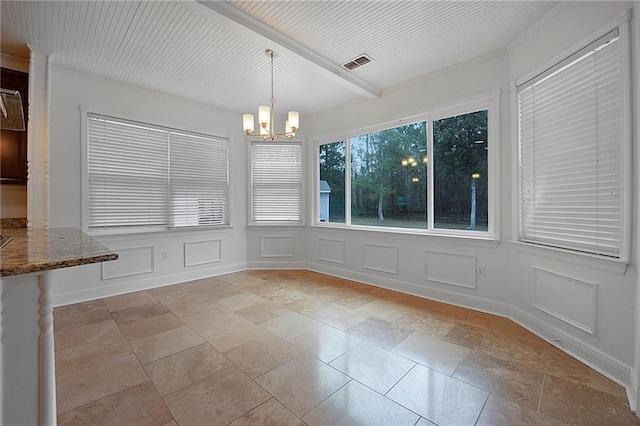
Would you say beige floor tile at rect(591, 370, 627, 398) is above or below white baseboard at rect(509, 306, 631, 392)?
below

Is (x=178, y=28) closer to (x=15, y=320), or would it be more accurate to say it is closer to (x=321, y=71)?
(x=321, y=71)

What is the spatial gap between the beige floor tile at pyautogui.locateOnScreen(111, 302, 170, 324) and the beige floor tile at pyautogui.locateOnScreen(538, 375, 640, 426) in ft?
11.6

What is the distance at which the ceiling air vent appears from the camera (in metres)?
3.26

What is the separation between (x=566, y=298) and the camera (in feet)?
7.96

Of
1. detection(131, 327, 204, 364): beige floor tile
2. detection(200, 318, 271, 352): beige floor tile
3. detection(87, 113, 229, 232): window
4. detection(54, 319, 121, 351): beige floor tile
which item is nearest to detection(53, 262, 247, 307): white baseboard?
detection(87, 113, 229, 232): window

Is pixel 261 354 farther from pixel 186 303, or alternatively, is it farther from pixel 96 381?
pixel 186 303

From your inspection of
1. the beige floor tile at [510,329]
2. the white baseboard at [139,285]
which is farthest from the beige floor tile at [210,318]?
the beige floor tile at [510,329]

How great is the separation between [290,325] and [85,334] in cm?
193

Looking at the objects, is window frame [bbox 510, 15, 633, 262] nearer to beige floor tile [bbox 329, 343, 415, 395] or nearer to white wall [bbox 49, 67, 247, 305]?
beige floor tile [bbox 329, 343, 415, 395]

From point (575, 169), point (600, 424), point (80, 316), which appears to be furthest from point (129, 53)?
point (600, 424)

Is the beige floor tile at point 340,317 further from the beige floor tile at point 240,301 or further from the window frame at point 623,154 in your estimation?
the window frame at point 623,154

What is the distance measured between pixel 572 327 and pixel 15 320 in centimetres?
355

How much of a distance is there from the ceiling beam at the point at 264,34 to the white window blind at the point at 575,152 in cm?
198

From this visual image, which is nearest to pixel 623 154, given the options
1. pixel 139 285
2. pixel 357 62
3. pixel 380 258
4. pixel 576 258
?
pixel 576 258
